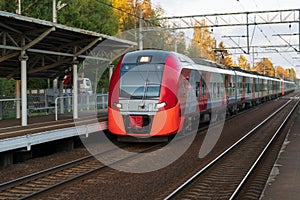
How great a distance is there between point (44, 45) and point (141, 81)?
15.0ft

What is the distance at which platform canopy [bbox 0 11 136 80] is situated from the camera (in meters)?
12.6

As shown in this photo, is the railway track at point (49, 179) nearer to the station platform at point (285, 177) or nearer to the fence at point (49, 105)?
the station platform at point (285, 177)

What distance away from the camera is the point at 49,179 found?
30.6 ft

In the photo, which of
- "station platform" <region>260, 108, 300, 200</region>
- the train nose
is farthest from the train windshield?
"station platform" <region>260, 108, 300, 200</region>

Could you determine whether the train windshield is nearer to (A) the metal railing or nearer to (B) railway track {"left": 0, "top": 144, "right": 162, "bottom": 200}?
(B) railway track {"left": 0, "top": 144, "right": 162, "bottom": 200}

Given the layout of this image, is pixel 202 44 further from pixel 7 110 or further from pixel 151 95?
pixel 151 95

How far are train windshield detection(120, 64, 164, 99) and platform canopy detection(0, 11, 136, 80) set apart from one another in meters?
2.22

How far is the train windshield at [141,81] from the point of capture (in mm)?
13320

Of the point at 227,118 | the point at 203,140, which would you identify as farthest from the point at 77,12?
the point at 203,140

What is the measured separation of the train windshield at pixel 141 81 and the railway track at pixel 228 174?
2964 millimetres

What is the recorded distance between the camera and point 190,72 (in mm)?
15266

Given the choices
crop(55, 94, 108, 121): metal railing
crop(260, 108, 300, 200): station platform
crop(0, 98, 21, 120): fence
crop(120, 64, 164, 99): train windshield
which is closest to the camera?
crop(260, 108, 300, 200): station platform

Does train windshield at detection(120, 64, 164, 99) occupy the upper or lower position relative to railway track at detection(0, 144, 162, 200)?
upper

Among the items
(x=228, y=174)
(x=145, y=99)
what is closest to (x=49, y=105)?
(x=145, y=99)
